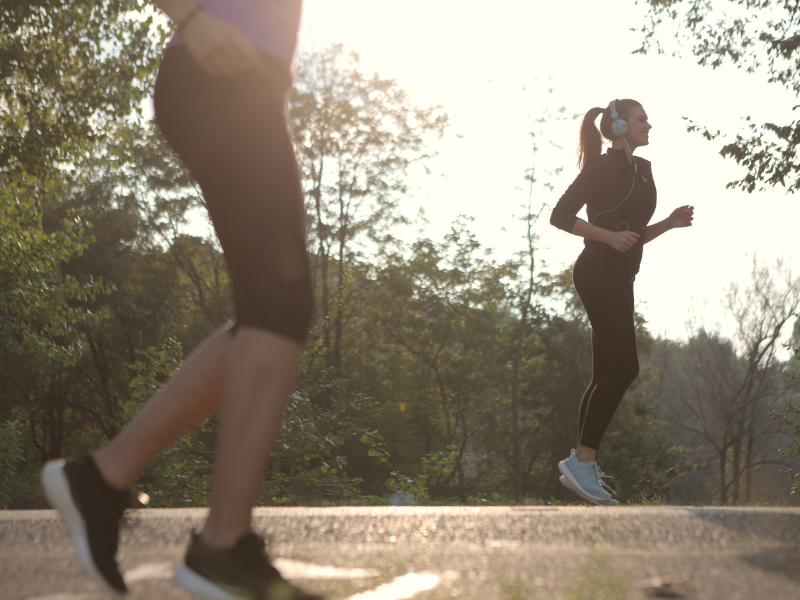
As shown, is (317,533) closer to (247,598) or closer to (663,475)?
(247,598)

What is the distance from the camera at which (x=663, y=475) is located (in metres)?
29.2

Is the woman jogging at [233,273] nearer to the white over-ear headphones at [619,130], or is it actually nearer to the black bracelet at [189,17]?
the black bracelet at [189,17]

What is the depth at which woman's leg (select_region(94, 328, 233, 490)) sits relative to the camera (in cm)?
184

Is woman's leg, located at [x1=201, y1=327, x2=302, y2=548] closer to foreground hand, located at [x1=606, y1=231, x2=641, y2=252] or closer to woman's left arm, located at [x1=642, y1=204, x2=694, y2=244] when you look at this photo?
foreground hand, located at [x1=606, y1=231, x2=641, y2=252]

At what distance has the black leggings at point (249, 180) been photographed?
182cm

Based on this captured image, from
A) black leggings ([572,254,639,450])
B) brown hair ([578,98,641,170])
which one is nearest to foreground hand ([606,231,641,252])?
black leggings ([572,254,639,450])

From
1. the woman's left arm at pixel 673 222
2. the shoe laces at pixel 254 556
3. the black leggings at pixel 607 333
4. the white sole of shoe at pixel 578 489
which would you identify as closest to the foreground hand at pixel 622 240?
the black leggings at pixel 607 333

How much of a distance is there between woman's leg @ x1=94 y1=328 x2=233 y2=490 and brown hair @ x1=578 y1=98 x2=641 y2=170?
3.30m

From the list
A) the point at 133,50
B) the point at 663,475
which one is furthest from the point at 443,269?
the point at 133,50

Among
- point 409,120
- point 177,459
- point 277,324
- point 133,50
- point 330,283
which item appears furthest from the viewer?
point 330,283

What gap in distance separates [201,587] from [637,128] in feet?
12.3

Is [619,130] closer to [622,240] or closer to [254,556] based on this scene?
[622,240]

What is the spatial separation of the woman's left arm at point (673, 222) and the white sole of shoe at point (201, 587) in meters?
3.43

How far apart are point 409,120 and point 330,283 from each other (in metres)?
6.95
